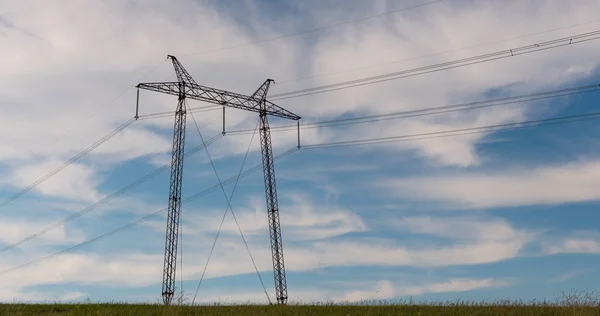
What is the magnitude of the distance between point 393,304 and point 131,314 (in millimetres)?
11900

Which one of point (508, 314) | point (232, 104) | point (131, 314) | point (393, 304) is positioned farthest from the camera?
point (232, 104)

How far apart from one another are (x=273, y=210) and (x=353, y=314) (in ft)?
83.9

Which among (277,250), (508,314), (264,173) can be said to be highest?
(264,173)

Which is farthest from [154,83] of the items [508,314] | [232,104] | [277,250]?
[508,314]

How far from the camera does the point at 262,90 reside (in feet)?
192

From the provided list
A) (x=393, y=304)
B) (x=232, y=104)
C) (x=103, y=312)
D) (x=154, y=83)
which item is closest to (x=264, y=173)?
(x=232, y=104)

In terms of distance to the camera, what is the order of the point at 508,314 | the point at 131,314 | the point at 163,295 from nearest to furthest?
the point at 508,314, the point at 131,314, the point at 163,295

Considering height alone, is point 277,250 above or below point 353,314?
above

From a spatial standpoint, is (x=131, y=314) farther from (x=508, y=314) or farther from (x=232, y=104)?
(x=232, y=104)

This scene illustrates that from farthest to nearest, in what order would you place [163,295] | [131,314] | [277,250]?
1. [277,250]
2. [163,295]
3. [131,314]

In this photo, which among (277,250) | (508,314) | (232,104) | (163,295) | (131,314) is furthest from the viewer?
(232,104)

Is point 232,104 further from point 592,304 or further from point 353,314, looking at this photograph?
point 592,304

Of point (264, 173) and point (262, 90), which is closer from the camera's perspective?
point (264, 173)

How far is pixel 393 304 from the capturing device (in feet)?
106
